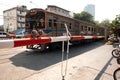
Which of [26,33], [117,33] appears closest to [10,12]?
[117,33]

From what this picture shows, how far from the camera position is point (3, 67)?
675 cm

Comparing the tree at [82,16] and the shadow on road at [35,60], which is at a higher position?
the tree at [82,16]

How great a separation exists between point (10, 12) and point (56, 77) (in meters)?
54.2

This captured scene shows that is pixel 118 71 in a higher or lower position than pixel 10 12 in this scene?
lower

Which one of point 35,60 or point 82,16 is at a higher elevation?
point 82,16

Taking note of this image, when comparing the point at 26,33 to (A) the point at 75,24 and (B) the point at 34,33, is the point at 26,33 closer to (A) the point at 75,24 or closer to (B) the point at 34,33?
(B) the point at 34,33

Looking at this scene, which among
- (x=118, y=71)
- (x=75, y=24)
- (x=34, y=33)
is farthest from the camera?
(x=75, y=24)

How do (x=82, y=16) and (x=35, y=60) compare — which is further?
(x=82, y=16)

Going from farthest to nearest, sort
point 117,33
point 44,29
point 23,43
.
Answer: point 117,33, point 44,29, point 23,43

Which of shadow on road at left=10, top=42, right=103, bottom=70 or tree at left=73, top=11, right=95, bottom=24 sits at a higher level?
tree at left=73, top=11, right=95, bottom=24

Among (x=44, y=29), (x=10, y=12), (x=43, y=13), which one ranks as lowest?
(x=44, y=29)

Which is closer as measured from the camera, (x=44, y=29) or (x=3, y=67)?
(x=3, y=67)

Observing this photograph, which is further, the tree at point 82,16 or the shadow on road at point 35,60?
the tree at point 82,16

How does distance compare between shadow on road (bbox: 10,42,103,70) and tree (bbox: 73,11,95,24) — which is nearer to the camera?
shadow on road (bbox: 10,42,103,70)
